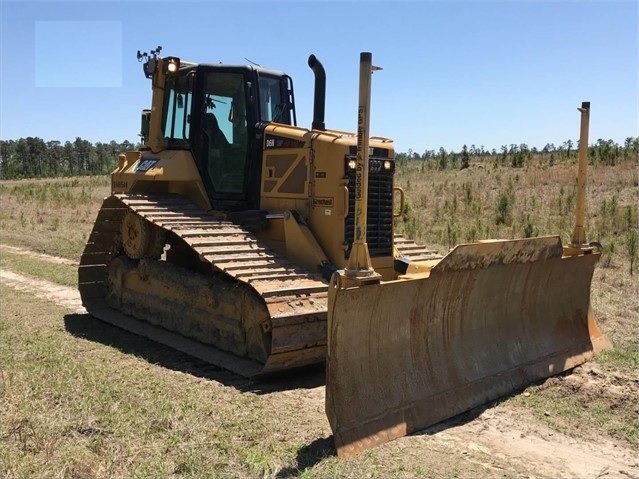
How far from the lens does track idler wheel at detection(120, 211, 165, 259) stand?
7.29 m

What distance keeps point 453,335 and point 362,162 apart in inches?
73.3

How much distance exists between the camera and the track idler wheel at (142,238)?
7.29 meters

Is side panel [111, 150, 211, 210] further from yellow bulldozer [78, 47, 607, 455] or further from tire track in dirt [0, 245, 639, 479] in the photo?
tire track in dirt [0, 245, 639, 479]

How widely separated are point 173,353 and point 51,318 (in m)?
2.26

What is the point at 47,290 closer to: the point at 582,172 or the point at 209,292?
the point at 209,292

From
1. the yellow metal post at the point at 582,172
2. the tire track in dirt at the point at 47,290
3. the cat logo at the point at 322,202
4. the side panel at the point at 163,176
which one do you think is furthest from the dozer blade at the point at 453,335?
the tire track in dirt at the point at 47,290

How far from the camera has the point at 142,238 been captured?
7.34 meters

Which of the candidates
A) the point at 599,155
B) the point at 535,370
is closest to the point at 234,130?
the point at 535,370

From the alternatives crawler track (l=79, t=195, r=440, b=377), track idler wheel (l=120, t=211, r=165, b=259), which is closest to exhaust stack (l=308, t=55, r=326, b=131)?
crawler track (l=79, t=195, r=440, b=377)

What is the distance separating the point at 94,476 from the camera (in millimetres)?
3432

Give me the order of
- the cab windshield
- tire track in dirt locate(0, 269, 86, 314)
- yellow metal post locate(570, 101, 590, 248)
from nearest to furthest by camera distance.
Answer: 1. yellow metal post locate(570, 101, 590, 248)
2. the cab windshield
3. tire track in dirt locate(0, 269, 86, 314)

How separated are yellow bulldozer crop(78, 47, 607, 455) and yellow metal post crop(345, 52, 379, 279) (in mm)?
13

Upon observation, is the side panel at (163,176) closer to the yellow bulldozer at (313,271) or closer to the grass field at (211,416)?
the yellow bulldozer at (313,271)

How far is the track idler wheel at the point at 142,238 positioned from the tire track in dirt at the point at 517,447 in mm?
3273
